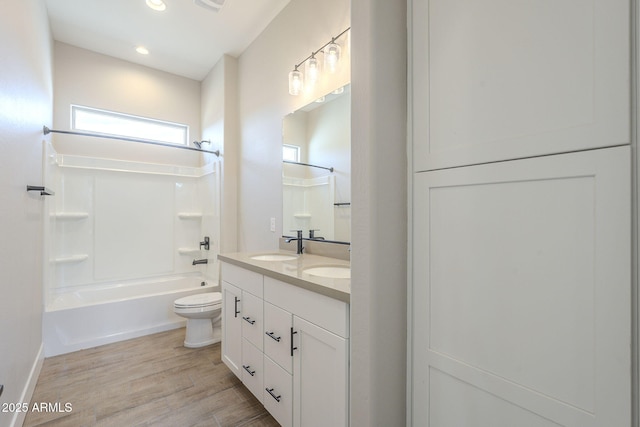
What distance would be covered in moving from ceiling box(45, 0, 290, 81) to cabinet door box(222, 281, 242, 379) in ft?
7.60

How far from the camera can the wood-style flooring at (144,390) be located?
163 centimetres

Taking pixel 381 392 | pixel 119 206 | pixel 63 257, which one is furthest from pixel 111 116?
pixel 381 392

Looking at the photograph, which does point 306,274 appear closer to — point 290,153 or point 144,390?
point 290,153

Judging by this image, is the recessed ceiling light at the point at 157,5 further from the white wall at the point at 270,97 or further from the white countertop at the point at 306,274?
the white countertop at the point at 306,274

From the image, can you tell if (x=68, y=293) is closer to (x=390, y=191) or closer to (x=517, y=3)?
(x=390, y=191)

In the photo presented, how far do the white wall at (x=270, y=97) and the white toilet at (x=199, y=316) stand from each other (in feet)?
2.13

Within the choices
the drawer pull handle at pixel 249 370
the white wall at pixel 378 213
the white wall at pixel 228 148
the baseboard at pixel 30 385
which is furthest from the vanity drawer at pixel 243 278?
the baseboard at pixel 30 385

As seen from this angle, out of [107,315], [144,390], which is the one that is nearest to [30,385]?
[144,390]

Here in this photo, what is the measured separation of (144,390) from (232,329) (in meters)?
0.70

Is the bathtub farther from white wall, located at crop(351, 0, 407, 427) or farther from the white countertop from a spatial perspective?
white wall, located at crop(351, 0, 407, 427)

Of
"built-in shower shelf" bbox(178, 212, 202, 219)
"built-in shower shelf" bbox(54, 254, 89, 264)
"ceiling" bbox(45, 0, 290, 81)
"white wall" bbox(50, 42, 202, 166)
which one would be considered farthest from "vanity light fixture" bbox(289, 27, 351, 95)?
"built-in shower shelf" bbox(54, 254, 89, 264)

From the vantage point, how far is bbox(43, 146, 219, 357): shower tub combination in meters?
2.57

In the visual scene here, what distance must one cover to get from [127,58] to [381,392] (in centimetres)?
413

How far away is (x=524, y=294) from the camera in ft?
2.44
